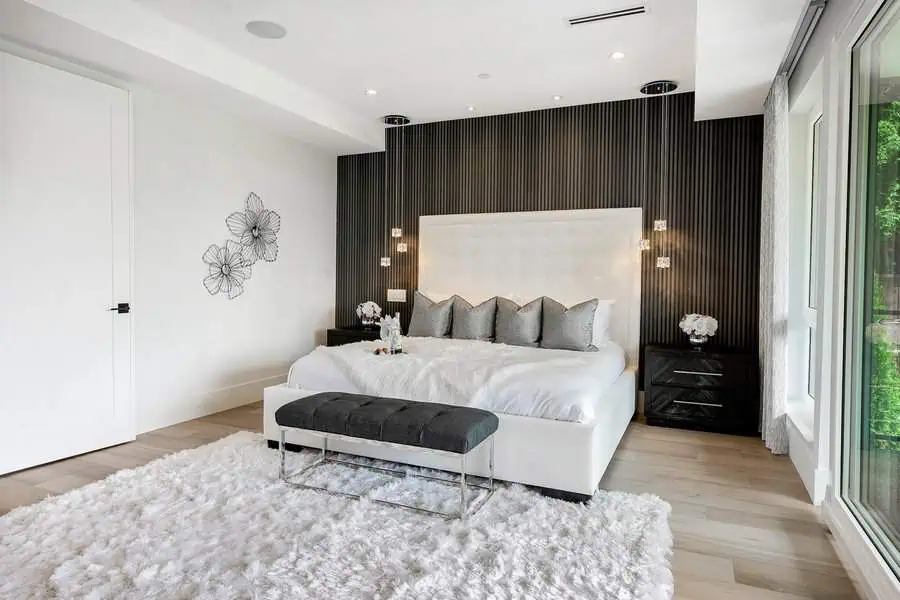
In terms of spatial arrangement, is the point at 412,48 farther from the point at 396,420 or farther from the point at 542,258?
the point at 396,420

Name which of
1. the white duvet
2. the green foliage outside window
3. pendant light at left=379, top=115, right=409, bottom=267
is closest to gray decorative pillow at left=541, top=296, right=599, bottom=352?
the white duvet

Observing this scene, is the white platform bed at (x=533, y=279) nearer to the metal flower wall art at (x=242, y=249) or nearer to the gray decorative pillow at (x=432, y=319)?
the gray decorative pillow at (x=432, y=319)

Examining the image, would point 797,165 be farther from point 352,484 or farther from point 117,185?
point 117,185

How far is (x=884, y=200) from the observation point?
2139 mm

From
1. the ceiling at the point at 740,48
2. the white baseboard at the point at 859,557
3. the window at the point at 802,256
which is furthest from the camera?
the window at the point at 802,256

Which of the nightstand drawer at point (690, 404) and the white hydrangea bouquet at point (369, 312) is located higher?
the white hydrangea bouquet at point (369, 312)

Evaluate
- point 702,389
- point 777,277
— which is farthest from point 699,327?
point 777,277

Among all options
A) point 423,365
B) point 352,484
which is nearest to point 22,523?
point 352,484

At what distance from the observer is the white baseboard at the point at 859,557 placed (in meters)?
1.91

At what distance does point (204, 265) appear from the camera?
181 inches

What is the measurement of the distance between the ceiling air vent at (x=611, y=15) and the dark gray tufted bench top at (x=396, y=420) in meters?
2.35

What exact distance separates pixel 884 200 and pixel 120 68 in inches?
164

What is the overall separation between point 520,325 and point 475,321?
42cm

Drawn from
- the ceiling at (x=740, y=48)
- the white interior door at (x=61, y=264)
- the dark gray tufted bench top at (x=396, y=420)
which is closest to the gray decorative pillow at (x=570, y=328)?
the dark gray tufted bench top at (x=396, y=420)
